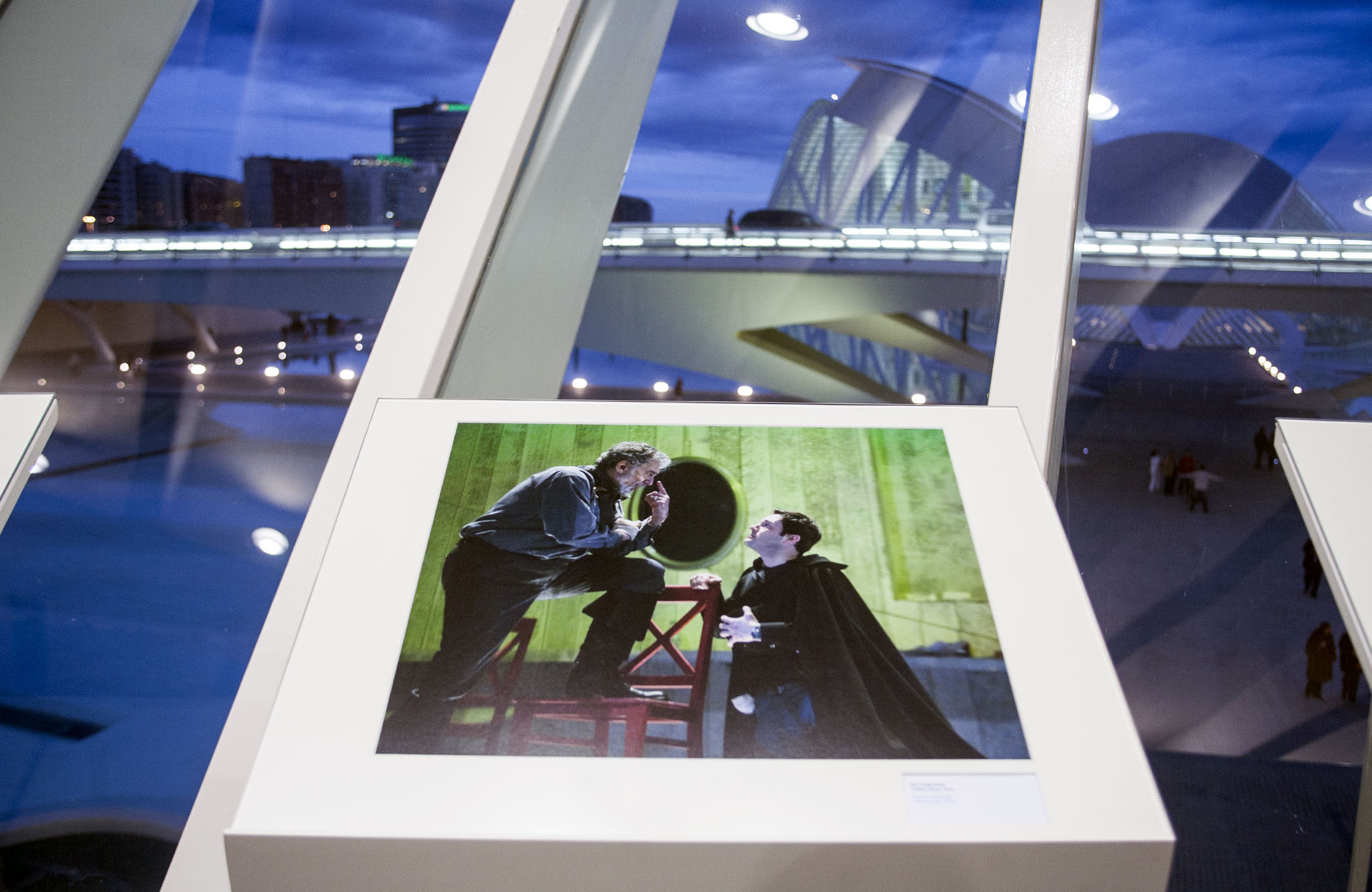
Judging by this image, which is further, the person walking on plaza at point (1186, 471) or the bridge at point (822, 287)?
the bridge at point (822, 287)

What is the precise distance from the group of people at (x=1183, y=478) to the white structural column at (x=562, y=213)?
1.17 meters

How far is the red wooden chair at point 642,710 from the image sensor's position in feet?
2.98

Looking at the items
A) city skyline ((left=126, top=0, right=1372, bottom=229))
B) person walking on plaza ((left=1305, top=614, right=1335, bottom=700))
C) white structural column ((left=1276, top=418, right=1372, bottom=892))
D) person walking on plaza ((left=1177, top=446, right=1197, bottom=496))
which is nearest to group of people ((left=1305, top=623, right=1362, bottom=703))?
person walking on plaza ((left=1305, top=614, right=1335, bottom=700))

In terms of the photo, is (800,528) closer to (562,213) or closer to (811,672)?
(811,672)

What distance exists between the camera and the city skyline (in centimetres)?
194

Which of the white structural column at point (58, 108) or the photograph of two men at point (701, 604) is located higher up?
the white structural column at point (58, 108)

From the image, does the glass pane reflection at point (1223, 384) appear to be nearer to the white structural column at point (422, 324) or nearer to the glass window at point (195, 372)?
the white structural column at point (422, 324)

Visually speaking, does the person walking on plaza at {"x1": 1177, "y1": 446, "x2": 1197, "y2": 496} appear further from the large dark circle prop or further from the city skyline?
the large dark circle prop

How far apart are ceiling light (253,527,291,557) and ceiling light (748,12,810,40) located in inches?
63.9

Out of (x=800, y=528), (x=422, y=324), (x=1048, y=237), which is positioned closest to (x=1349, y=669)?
(x=1048, y=237)

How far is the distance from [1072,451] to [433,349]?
115cm

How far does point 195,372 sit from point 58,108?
0.84 meters

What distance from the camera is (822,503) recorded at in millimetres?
1142

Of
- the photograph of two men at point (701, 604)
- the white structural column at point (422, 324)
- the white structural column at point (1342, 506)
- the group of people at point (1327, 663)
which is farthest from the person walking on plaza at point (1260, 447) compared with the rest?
the white structural column at point (422, 324)
